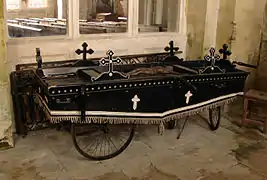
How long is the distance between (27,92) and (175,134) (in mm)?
1748

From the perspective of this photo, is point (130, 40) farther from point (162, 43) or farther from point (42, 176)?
point (42, 176)

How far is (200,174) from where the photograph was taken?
3443mm

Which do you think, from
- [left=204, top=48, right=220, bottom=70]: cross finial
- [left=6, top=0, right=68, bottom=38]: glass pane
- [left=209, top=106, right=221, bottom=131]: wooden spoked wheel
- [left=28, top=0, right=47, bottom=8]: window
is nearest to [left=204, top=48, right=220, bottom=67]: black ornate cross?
[left=204, top=48, right=220, bottom=70]: cross finial

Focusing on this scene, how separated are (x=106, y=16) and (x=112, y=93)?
1835 mm

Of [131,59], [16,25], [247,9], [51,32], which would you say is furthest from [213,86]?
[16,25]

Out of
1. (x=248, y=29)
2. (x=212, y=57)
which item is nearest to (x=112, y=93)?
(x=212, y=57)

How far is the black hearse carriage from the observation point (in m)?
3.22

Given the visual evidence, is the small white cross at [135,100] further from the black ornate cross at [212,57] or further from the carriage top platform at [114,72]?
the black ornate cross at [212,57]

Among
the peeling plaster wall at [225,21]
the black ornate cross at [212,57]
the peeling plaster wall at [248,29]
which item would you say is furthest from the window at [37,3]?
the peeling plaster wall at [248,29]

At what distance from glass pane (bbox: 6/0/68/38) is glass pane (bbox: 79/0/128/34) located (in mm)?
348

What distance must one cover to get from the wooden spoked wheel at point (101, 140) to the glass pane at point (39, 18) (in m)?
1.23

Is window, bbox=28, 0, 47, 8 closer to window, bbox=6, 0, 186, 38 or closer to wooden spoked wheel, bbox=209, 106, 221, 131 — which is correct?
window, bbox=6, 0, 186, 38

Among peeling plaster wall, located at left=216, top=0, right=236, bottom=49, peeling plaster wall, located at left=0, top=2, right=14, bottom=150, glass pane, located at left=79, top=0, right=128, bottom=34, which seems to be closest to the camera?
peeling plaster wall, located at left=0, top=2, right=14, bottom=150

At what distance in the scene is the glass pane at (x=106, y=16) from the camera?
4.66 m
